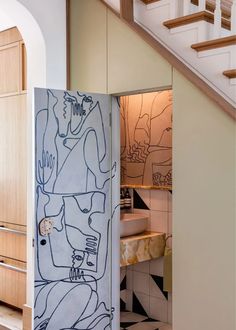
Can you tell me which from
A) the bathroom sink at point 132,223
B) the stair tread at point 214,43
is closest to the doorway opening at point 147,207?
the bathroom sink at point 132,223

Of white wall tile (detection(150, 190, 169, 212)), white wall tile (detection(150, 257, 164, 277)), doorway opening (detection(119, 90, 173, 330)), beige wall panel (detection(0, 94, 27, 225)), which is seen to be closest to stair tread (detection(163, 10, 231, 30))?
doorway opening (detection(119, 90, 173, 330))

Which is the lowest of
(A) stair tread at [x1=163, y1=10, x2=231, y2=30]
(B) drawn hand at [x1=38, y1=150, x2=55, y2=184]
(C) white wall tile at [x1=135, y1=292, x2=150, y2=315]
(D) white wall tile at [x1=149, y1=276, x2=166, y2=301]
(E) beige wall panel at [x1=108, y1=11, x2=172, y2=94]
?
(C) white wall tile at [x1=135, y1=292, x2=150, y2=315]

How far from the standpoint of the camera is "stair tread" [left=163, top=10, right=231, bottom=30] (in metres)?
2.69

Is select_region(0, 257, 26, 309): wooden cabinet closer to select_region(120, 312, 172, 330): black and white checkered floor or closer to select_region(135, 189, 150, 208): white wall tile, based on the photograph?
select_region(120, 312, 172, 330): black and white checkered floor

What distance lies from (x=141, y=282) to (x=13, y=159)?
1727mm

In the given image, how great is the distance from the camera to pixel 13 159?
163 inches

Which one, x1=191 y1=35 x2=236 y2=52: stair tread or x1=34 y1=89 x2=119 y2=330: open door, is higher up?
Answer: x1=191 y1=35 x2=236 y2=52: stair tread

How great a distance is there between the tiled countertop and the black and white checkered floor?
647 millimetres

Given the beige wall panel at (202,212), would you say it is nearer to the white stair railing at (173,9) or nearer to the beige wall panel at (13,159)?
the white stair railing at (173,9)

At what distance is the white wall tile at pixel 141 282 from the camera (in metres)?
4.13

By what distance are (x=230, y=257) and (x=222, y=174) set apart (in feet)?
1.66

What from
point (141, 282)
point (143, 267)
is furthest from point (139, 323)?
point (143, 267)

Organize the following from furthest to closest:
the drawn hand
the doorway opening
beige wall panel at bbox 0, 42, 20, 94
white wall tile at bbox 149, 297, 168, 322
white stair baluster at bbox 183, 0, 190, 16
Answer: beige wall panel at bbox 0, 42, 20, 94 → white wall tile at bbox 149, 297, 168, 322 → the doorway opening → the drawn hand → white stair baluster at bbox 183, 0, 190, 16

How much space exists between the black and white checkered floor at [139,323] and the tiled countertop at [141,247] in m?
0.65
